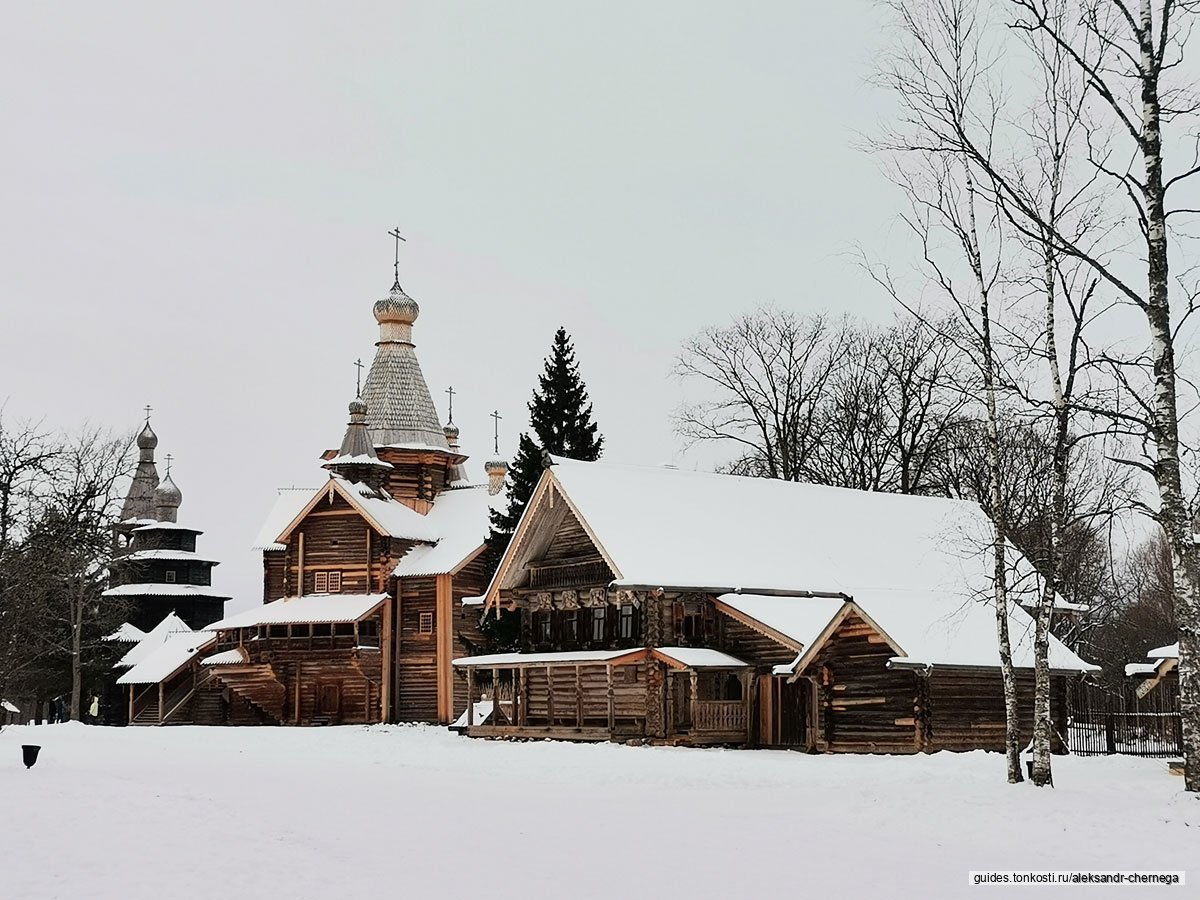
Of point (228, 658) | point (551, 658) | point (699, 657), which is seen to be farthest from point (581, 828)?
point (228, 658)

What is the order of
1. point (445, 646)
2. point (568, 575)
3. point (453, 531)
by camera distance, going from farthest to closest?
point (453, 531) < point (445, 646) < point (568, 575)

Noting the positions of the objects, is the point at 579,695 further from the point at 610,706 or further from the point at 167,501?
the point at 167,501

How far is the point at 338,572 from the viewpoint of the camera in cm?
5372

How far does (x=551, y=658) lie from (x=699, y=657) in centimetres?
470

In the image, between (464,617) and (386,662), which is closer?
(464,617)

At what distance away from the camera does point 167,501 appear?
3157 inches

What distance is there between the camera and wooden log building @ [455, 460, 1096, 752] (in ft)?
112

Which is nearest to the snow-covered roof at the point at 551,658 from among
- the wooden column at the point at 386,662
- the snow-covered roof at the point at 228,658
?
the wooden column at the point at 386,662

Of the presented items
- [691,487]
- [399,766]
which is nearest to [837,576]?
[691,487]

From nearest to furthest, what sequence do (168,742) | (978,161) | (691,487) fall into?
(978,161) → (168,742) → (691,487)

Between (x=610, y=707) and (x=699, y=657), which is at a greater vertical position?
(x=699, y=657)

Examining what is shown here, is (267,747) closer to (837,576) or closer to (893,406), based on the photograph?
(837,576)

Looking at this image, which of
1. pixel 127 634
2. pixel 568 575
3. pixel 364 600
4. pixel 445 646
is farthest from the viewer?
pixel 127 634

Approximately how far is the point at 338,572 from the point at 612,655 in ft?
66.0
